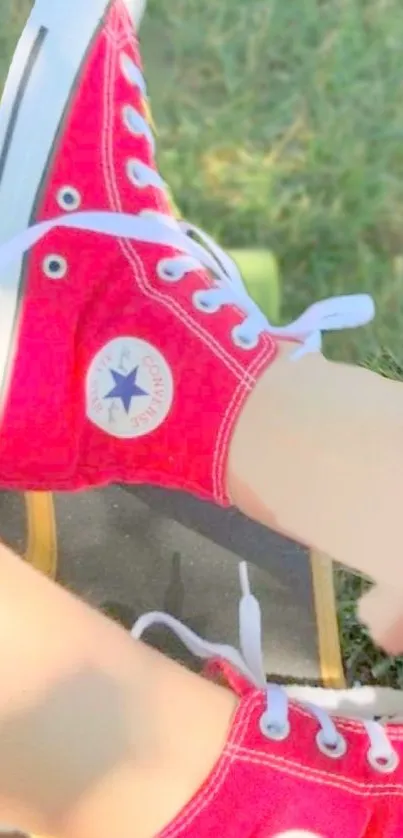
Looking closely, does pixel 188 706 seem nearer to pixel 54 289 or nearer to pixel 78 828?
pixel 78 828

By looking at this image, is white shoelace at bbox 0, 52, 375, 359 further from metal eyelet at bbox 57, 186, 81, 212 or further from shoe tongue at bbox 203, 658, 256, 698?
shoe tongue at bbox 203, 658, 256, 698

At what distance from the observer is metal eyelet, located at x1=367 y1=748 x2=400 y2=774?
676 millimetres

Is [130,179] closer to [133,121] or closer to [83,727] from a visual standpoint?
[133,121]

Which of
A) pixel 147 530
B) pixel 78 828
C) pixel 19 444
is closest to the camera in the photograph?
pixel 78 828

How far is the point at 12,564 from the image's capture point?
0.63 meters

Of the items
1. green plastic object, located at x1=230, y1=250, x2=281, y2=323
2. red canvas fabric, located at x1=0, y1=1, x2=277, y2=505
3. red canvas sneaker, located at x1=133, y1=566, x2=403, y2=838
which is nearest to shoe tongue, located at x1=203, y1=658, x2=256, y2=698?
red canvas sneaker, located at x1=133, y1=566, x2=403, y2=838

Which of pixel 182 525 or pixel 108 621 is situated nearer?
pixel 108 621

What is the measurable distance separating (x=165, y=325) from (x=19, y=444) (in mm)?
132

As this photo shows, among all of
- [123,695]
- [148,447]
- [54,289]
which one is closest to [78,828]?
[123,695]

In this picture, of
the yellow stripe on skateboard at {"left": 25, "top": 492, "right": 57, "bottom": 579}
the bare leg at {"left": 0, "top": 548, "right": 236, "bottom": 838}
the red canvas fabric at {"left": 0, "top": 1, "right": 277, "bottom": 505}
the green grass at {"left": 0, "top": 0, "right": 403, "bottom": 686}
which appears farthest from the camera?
the green grass at {"left": 0, "top": 0, "right": 403, "bottom": 686}

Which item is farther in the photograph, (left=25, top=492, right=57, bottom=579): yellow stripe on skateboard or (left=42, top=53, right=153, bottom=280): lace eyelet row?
(left=25, top=492, right=57, bottom=579): yellow stripe on skateboard

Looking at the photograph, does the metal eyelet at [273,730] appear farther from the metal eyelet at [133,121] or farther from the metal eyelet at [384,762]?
the metal eyelet at [133,121]

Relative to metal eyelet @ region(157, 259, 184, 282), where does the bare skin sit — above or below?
below

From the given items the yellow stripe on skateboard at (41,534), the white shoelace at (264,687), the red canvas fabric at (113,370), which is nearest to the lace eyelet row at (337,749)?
the white shoelace at (264,687)
